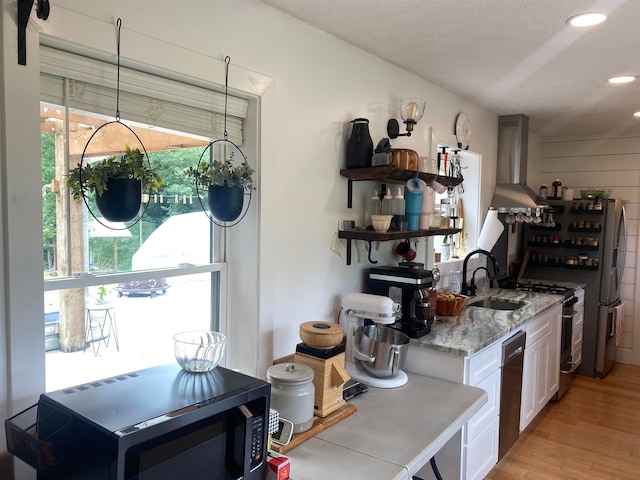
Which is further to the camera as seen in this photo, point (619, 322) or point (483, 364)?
point (619, 322)

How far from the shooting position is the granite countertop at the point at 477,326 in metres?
2.25

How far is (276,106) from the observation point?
1972 millimetres

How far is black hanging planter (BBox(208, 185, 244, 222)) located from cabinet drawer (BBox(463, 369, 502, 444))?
145cm

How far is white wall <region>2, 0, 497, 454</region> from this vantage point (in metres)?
1.27

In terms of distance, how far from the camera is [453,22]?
6.79 feet

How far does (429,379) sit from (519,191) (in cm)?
238

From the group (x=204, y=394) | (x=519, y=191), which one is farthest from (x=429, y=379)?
(x=519, y=191)

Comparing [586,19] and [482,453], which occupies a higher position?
[586,19]

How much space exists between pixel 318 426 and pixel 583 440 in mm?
2499

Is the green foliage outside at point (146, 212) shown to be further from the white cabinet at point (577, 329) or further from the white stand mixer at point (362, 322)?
the white cabinet at point (577, 329)

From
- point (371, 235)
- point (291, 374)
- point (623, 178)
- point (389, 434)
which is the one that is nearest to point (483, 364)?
point (371, 235)

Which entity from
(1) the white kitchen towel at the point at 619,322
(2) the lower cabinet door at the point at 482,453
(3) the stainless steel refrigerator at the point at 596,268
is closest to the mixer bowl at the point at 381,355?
(2) the lower cabinet door at the point at 482,453

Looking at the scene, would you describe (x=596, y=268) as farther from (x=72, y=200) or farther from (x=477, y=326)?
(x=72, y=200)

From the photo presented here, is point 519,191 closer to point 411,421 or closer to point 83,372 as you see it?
point 411,421
